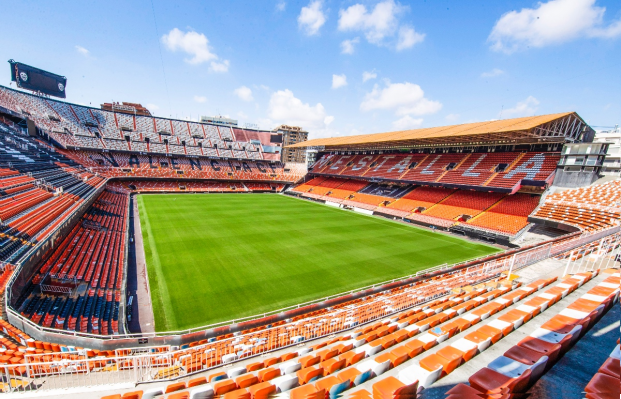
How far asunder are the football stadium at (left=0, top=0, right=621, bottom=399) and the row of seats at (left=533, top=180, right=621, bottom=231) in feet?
0.53

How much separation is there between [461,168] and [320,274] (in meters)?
24.4

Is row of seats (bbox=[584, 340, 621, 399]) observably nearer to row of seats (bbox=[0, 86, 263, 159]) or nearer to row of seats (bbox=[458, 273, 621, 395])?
row of seats (bbox=[458, 273, 621, 395])

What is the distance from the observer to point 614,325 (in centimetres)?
530

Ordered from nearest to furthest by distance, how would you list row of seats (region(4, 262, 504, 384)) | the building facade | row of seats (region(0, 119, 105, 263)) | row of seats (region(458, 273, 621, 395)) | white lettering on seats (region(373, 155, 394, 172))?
row of seats (region(458, 273, 621, 395)), row of seats (region(4, 262, 504, 384)), row of seats (region(0, 119, 105, 263)), the building facade, white lettering on seats (region(373, 155, 394, 172))

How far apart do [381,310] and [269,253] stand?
9.13m

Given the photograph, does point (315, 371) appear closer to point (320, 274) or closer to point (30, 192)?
point (320, 274)

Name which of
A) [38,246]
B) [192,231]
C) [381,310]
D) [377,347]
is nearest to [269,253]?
[192,231]

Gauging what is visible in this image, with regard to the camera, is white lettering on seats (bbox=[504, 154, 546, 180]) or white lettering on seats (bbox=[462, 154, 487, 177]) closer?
white lettering on seats (bbox=[504, 154, 546, 180])

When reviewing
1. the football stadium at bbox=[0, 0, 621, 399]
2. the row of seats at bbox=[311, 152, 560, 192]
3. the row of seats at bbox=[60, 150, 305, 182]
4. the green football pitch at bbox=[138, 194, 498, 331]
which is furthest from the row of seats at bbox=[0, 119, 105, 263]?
the row of seats at bbox=[311, 152, 560, 192]

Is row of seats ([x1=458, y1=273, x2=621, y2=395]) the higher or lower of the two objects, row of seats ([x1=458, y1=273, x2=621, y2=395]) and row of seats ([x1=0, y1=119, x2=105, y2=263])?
the higher

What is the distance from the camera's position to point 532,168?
24984 millimetres

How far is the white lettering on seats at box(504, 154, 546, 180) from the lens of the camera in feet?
80.3

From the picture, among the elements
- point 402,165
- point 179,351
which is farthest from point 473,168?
point 179,351

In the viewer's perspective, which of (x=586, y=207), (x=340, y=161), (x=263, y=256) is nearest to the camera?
(x=263, y=256)
